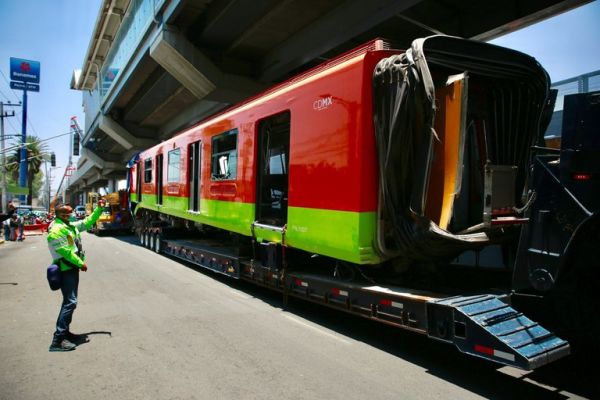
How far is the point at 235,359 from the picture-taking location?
4.74 metres

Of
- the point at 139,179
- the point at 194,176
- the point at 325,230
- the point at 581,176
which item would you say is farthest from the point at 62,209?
the point at 139,179

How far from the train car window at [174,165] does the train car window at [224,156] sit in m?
2.85

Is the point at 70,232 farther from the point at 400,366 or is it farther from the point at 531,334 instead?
the point at 531,334

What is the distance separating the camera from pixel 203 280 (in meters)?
9.65

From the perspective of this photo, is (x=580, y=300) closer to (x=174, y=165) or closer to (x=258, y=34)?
(x=174, y=165)

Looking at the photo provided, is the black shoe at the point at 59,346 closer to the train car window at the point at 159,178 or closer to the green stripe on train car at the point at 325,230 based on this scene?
the green stripe on train car at the point at 325,230

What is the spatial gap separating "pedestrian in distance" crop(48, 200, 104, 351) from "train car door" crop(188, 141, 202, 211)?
216 inches

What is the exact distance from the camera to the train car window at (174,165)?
39.9 feet

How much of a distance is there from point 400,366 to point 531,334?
1.38 metres

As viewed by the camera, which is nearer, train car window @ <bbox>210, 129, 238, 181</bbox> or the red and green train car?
the red and green train car

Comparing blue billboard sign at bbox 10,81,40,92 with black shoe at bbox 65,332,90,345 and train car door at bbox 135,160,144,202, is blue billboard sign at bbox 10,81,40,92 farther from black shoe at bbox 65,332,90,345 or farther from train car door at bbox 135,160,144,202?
black shoe at bbox 65,332,90,345

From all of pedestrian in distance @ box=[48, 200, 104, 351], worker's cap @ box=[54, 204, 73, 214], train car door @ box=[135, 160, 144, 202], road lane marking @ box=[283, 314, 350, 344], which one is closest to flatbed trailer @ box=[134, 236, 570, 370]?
road lane marking @ box=[283, 314, 350, 344]

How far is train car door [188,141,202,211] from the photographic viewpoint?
35.4 ft

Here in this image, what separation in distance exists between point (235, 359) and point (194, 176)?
704 centimetres
